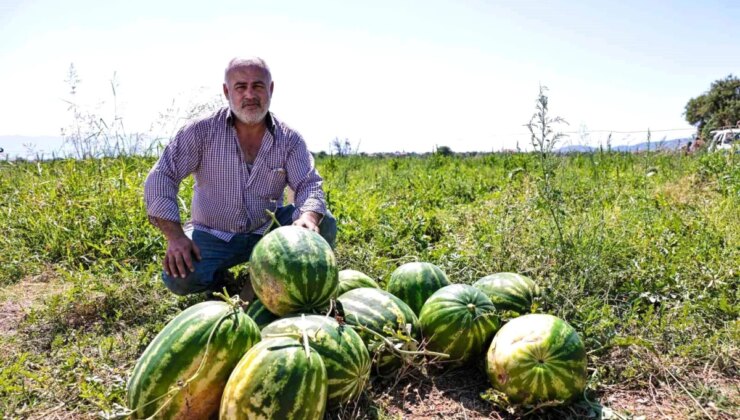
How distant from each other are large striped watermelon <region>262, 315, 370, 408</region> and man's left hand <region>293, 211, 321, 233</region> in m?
0.82

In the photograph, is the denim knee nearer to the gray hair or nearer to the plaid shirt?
the plaid shirt

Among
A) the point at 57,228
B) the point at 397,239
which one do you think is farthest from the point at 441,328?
the point at 57,228

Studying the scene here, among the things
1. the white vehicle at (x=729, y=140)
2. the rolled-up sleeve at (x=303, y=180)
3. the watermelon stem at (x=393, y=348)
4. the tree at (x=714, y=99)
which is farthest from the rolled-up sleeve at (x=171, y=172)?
the tree at (x=714, y=99)

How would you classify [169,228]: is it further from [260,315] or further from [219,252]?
[260,315]

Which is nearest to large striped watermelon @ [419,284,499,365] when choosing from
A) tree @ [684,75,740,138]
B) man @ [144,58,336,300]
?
man @ [144,58,336,300]

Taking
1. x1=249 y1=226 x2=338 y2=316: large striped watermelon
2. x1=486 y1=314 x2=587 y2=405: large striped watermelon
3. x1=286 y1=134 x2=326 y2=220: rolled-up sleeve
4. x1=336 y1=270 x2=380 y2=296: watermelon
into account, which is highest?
x1=286 y1=134 x2=326 y2=220: rolled-up sleeve

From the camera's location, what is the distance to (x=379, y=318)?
8.38 ft

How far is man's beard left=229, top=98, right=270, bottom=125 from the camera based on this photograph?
11.7ft

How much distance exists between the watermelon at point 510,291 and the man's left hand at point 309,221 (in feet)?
3.23

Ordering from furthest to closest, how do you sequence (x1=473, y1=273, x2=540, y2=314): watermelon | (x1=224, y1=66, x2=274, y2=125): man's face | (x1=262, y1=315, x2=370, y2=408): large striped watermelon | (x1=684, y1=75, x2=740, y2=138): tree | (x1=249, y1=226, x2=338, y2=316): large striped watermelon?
(x1=684, y1=75, x2=740, y2=138): tree, (x1=224, y1=66, x2=274, y2=125): man's face, (x1=473, y1=273, x2=540, y2=314): watermelon, (x1=249, y1=226, x2=338, y2=316): large striped watermelon, (x1=262, y1=315, x2=370, y2=408): large striped watermelon

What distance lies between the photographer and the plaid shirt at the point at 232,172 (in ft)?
11.7

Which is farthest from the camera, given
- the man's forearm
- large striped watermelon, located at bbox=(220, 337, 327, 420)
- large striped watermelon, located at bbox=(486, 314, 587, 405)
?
the man's forearm

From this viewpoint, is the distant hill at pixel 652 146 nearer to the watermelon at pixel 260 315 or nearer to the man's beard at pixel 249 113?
the man's beard at pixel 249 113

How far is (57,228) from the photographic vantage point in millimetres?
4852
